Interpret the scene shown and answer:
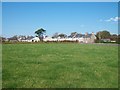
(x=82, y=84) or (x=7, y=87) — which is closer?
(x=7, y=87)

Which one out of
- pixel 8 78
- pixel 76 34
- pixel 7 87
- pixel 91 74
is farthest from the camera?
pixel 76 34

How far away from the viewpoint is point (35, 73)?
10031 mm

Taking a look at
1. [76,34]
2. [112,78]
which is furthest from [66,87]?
[76,34]

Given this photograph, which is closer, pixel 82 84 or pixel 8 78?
pixel 82 84

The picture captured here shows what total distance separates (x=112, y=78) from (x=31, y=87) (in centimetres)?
355

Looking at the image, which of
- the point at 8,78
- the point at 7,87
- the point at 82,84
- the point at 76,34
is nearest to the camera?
the point at 7,87

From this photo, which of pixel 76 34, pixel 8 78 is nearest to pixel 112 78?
pixel 8 78

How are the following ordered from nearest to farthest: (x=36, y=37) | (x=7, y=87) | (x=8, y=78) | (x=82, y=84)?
(x=7, y=87) < (x=82, y=84) < (x=8, y=78) < (x=36, y=37)

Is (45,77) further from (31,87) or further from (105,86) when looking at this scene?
(105,86)

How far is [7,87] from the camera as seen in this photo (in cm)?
755

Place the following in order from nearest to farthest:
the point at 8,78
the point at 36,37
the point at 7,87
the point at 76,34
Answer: the point at 7,87 < the point at 8,78 < the point at 36,37 < the point at 76,34

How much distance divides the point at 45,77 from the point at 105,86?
8.45 ft

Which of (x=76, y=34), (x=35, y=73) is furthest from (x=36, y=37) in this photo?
(x=35, y=73)

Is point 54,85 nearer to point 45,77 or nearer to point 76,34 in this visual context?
point 45,77
